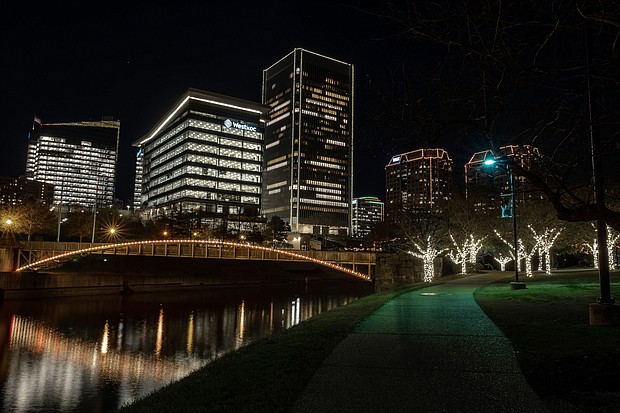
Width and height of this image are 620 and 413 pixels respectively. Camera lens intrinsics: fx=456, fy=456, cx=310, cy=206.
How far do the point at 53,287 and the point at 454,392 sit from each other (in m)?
53.0

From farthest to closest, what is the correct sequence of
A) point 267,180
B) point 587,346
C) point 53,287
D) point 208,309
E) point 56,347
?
point 267,180 → point 53,287 → point 208,309 → point 56,347 → point 587,346

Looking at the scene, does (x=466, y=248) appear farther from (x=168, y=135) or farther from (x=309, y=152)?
(x=309, y=152)

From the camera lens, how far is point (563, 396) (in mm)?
6734

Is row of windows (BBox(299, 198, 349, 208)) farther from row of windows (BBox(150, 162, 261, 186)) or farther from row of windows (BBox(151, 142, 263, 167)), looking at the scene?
row of windows (BBox(151, 142, 263, 167))

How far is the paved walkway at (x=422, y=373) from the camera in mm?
6419

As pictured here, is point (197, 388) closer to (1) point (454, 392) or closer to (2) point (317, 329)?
(1) point (454, 392)

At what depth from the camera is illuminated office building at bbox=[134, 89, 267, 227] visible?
143625 millimetres

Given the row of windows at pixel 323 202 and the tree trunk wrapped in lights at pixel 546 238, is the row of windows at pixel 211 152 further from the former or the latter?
the tree trunk wrapped in lights at pixel 546 238

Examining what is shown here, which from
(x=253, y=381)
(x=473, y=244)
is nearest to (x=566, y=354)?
(x=253, y=381)

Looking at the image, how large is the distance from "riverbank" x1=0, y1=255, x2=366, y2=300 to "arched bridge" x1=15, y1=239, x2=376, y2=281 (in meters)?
2.21

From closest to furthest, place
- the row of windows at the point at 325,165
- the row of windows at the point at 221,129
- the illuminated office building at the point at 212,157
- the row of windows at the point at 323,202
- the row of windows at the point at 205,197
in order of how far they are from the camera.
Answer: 1. the row of windows at the point at 205,197
2. the illuminated office building at the point at 212,157
3. the row of windows at the point at 221,129
4. the row of windows at the point at 323,202
5. the row of windows at the point at 325,165

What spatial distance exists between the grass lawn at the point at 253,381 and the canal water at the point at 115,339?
27.6ft

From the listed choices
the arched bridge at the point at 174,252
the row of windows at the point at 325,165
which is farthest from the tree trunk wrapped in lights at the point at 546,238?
the row of windows at the point at 325,165

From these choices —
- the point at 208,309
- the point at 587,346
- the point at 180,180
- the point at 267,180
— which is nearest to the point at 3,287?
the point at 208,309
